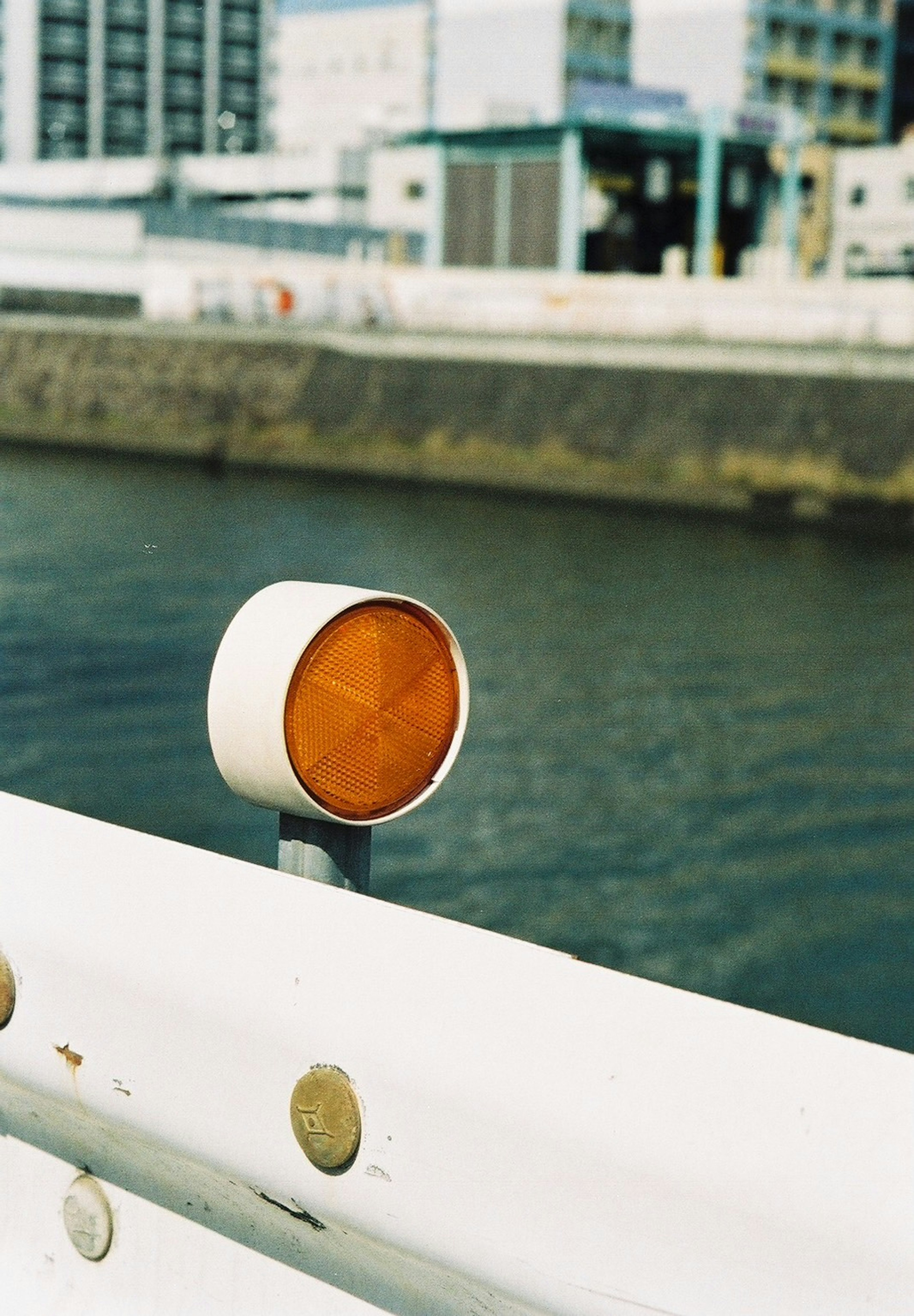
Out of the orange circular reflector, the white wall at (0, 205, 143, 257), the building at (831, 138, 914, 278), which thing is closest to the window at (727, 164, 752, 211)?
the building at (831, 138, 914, 278)

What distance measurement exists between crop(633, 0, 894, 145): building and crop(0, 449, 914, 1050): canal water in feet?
184

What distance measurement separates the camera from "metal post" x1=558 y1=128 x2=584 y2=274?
159ft

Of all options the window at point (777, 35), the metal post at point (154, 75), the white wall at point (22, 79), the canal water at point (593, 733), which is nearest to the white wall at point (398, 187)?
the window at point (777, 35)

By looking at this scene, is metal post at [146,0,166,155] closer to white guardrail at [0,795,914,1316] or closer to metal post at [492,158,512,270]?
metal post at [492,158,512,270]

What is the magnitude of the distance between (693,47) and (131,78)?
41.6 m

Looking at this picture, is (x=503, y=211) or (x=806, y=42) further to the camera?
(x=806, y=42)

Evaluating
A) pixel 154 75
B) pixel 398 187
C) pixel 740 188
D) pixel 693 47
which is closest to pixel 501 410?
pixel 740 188

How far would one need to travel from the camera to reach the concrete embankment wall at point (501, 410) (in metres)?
31.3

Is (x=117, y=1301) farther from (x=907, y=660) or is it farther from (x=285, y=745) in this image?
(x=907, y=660)

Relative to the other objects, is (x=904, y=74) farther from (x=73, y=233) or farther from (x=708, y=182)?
(x=73, y=233)

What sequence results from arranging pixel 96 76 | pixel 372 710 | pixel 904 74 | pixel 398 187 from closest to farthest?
pixel 372 710 → pixel 398 187 → pixel 904 74 → pixel 96 76

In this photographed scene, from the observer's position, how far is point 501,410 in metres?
35.9

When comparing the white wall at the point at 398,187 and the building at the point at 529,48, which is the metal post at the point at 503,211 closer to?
the white wall at the point at 398,187

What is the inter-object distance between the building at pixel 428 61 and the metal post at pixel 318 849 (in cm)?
5712
